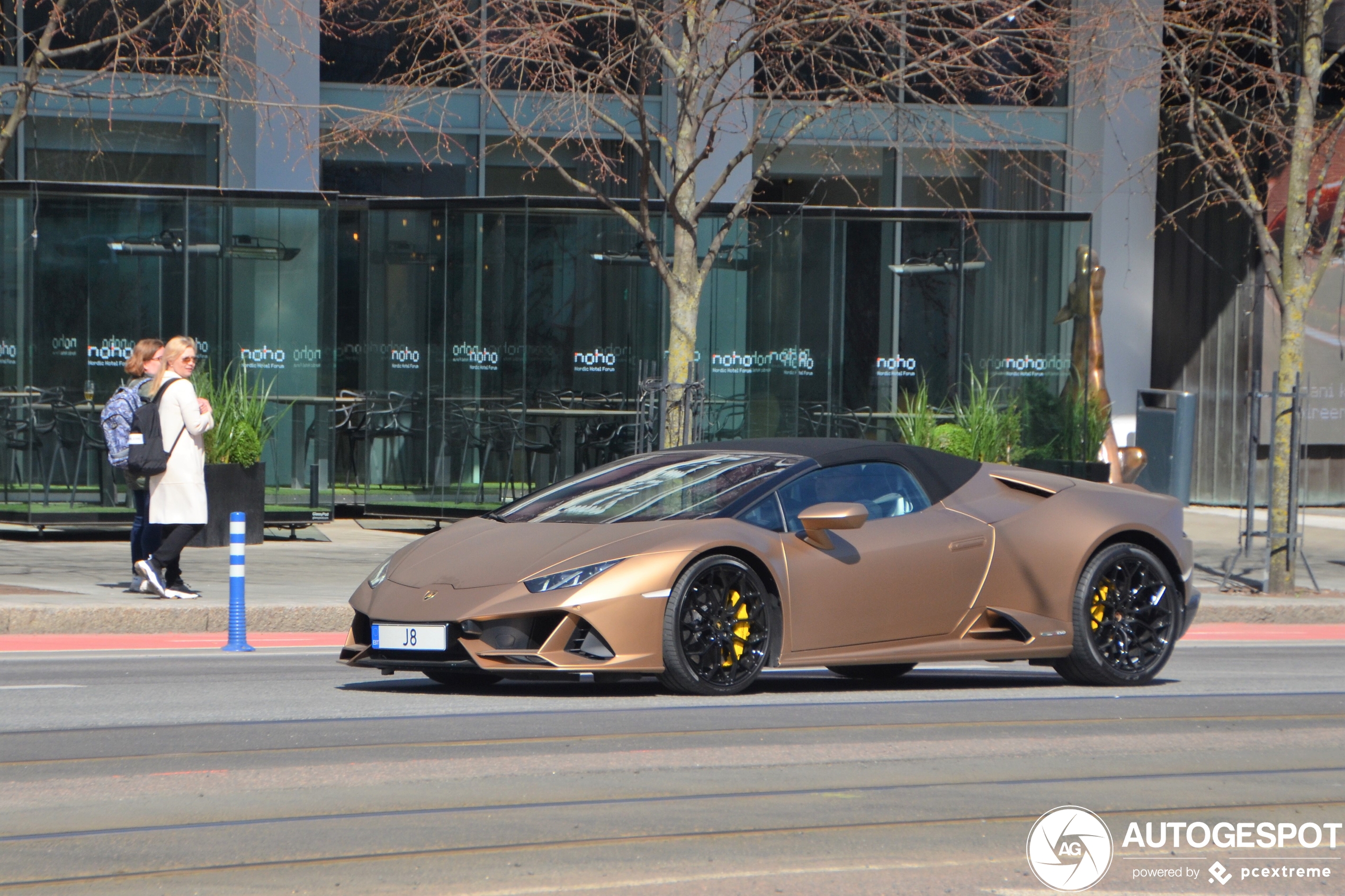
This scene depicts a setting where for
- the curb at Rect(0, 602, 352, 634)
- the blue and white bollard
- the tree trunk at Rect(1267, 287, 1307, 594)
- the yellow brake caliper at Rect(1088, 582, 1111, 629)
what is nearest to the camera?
the yellow brake caliper at Rect(1088, 582, 1111, 629)

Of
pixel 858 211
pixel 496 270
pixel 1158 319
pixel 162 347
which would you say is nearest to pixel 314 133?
pixel 496 270

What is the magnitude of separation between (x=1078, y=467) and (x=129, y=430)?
10675 millimetres

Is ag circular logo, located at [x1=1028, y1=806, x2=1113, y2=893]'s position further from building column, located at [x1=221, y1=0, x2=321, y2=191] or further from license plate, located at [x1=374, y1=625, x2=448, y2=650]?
building column, located at [x1=221, y1=0, x2=321, y2=191]

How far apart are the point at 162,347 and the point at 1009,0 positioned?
798 centimetres

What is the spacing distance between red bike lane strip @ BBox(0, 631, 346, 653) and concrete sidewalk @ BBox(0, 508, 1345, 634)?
0.20 feet

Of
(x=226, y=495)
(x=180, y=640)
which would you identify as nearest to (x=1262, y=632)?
(x=180, y=640)

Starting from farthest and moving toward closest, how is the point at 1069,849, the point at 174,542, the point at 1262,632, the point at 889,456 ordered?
the point at 1262,632, the point at 174,542, the point at 889,456, the point at 1069,849

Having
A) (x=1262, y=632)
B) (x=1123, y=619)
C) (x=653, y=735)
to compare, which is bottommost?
(x=1262, y=632)

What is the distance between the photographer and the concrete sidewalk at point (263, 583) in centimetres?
1142

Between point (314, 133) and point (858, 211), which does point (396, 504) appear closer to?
point (314, 133)

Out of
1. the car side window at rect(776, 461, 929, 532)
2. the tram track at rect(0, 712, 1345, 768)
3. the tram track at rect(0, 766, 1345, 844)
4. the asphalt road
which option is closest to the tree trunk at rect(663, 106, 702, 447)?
the asphalt road

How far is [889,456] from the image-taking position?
860cm

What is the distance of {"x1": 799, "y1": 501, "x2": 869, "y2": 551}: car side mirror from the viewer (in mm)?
7785

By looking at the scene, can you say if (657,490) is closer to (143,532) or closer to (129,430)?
(143,532)
